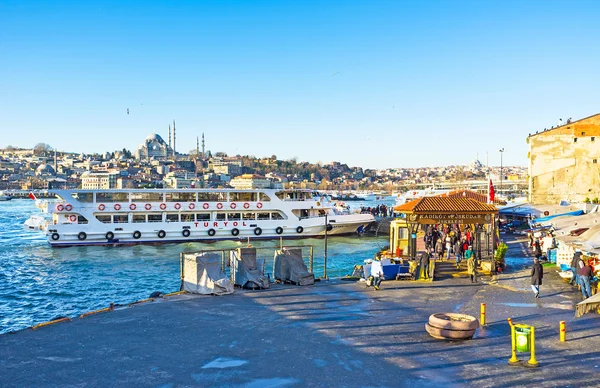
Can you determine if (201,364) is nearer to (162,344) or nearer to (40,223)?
(162,344)

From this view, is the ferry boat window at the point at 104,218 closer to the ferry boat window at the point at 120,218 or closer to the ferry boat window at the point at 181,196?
the ferry boat window at the point at 120,218

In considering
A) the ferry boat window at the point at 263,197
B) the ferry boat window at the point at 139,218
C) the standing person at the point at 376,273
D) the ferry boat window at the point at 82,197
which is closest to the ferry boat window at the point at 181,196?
the ferry boat window at the point at 139,218

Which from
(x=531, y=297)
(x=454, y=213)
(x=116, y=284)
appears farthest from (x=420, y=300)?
(x=116, y=284)

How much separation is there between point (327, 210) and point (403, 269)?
29.4 meters

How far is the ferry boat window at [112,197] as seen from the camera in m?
40.7

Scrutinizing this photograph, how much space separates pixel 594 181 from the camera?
143ft

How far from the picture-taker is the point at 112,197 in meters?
41.0

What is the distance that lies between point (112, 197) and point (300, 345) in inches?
1335

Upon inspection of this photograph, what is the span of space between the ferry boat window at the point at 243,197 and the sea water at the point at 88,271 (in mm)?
3399

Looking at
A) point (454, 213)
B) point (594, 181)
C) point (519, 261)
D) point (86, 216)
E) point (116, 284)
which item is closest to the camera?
point (454, 213)

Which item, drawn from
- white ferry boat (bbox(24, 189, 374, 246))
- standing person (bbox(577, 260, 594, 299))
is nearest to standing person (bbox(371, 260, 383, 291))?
standing person (bbox(577, 260, 594, 299))

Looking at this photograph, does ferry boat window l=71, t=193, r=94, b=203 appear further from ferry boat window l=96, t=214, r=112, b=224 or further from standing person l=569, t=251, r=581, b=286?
standing person l=569, t=251, r=581, b=286

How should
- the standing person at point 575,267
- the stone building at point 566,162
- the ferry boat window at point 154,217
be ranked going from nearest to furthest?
the standing person at point 575,267 → the ferry boat window at point 154,217 → the stone building at point 566,162

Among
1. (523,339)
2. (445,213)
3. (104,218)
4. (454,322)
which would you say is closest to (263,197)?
(104,218)
